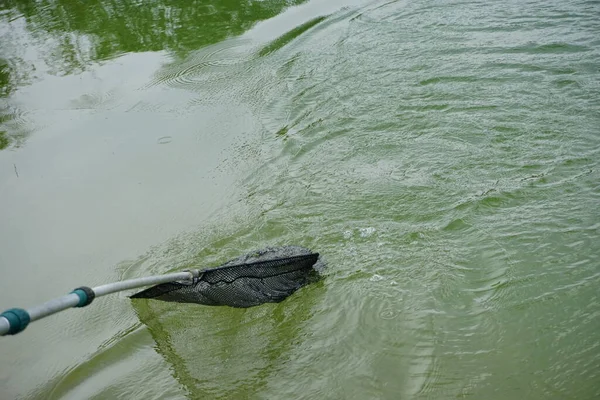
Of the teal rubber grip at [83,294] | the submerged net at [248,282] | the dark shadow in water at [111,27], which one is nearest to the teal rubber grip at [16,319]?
the teal rubber grip at [83,294]

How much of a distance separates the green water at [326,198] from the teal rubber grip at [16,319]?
155cm

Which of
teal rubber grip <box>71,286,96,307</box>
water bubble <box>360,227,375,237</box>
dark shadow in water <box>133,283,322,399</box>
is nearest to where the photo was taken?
teal rubber grip <box>71,286,96,307</box>

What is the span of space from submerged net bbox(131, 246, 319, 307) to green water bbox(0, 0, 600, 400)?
191mm

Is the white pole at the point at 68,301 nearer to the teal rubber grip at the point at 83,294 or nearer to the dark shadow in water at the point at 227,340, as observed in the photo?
the teal rubber grip at the point at 83,294

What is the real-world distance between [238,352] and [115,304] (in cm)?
125

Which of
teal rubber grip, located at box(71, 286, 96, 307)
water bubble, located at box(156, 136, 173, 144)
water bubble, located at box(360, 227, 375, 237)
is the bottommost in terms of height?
water bubble, located at box(360, 227, 375, 237)

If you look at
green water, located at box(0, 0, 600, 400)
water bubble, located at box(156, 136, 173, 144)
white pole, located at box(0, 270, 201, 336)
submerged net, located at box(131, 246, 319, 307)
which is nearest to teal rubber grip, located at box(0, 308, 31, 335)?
white pole, located at box(0, 270, 201, 336)

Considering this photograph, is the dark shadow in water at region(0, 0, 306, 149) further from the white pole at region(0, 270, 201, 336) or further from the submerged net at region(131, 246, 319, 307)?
the white pole at region(0, 270, 201, 336)

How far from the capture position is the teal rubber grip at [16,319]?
2.36m

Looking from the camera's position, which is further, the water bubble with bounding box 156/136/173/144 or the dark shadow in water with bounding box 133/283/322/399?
the water bubble with bounding box 156/136/173/144

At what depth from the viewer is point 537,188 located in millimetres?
5312

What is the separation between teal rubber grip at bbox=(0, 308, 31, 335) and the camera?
236 cm

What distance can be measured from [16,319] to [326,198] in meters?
3.55

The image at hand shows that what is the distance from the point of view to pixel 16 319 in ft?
7.77
